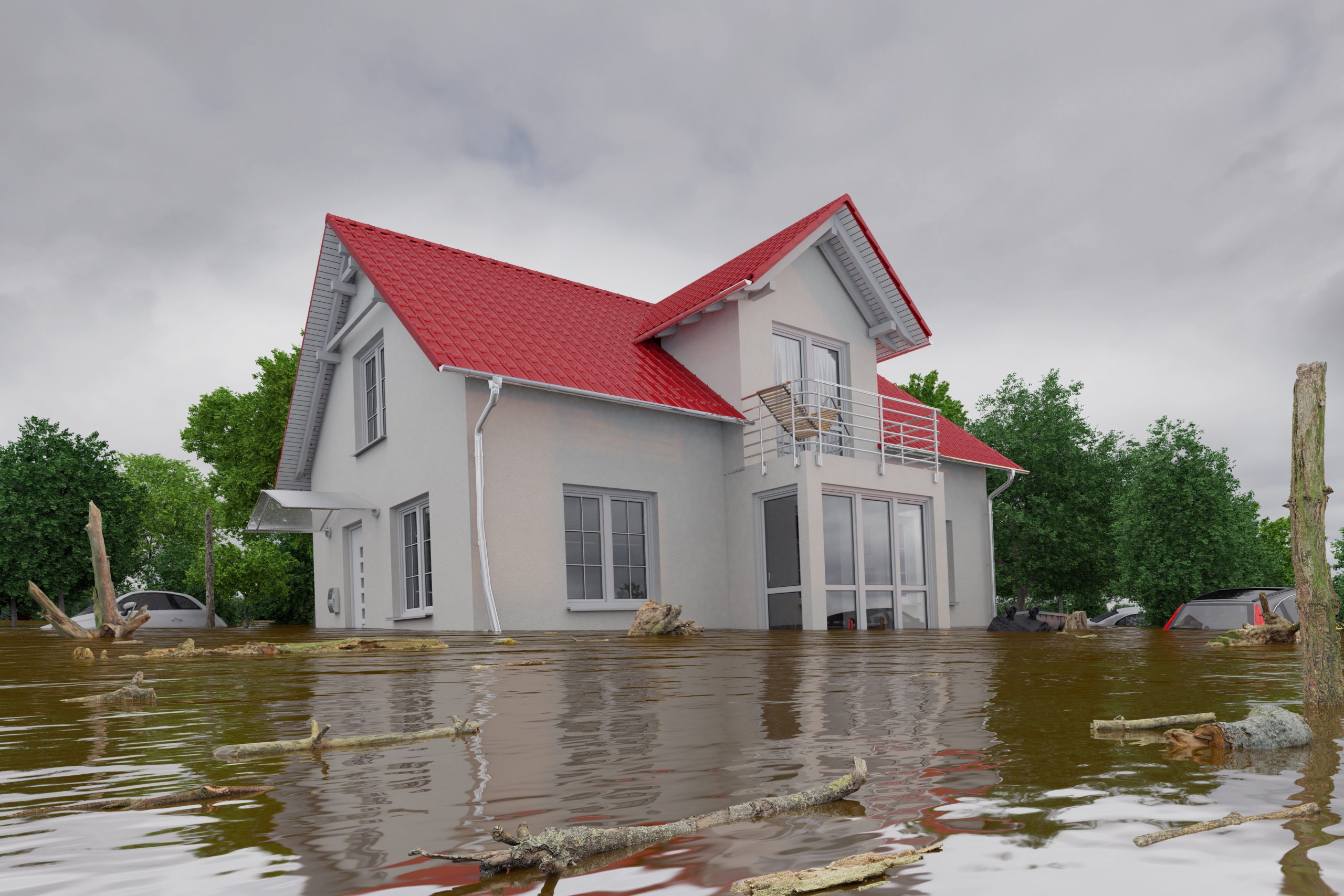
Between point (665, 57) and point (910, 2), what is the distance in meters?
4.18

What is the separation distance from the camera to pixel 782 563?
45.8 ft

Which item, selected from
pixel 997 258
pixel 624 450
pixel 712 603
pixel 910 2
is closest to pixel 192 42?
pixel 624 450

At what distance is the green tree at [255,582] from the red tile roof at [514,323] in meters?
14.3

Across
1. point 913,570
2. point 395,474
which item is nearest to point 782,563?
point 913,570

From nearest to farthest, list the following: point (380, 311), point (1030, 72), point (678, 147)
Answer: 1. point (380, 311)
2. point (1030, 72)
3. point (678, 147)

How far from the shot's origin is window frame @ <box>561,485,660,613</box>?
12211mm

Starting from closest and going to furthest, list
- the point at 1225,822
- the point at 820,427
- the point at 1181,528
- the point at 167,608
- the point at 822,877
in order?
the point at 822,877 < the point at 1225,822 < the point at 820,427 < the point at 1181,528 < the point at 167,608

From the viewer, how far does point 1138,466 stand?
79.4 feet

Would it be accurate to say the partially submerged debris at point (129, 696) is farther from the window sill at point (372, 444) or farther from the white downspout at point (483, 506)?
the window sill at point (372, 444)

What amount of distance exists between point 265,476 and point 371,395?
592 inches

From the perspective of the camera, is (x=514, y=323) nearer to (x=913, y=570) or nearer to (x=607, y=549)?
(x=607, y=549)

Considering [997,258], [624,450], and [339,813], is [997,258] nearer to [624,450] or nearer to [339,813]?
[624,450]

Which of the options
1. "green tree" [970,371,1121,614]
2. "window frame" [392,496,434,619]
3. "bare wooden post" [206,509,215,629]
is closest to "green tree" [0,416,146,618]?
"bare wooden post" [206,509,215,629]

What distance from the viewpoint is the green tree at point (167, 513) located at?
44688mm
